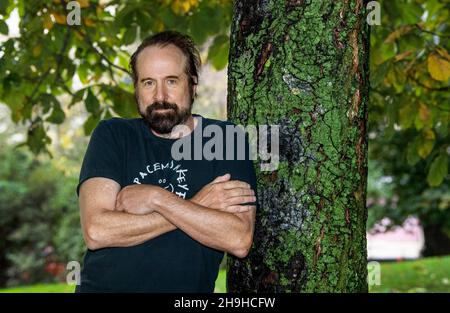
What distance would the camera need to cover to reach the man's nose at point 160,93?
2.98 metres

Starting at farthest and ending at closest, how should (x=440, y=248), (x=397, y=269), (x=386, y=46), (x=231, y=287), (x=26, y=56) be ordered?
(x=440, y=248)
(x=397, y=269)
(x=386, y=46)
(x=26, y=56)
(x=231, y=287)

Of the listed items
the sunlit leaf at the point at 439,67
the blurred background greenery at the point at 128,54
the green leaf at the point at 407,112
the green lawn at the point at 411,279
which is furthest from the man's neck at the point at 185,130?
the green lawn at the point at 411,279

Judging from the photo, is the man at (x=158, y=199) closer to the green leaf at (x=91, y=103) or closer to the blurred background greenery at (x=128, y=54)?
the blurred background greenery at (x=128, y=54)

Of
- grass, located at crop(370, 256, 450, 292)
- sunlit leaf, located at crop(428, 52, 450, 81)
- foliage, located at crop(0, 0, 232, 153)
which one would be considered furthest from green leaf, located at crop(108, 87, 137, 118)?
grass, located at crop(370, 256, 450, 292)

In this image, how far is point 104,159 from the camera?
288cm

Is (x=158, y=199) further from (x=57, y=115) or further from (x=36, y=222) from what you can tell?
(x=36, y=222)

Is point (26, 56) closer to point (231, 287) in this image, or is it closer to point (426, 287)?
point (231, 287)

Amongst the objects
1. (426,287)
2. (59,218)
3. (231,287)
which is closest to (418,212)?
(426,287)

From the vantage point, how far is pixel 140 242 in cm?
274

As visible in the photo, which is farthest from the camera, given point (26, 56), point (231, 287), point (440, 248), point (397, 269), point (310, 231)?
point (440, 248)

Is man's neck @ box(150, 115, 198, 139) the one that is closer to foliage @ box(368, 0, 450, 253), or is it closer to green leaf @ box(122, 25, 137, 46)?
foliage @ box(368, 0, 450, 253)

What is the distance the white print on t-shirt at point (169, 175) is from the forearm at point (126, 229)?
0.19m

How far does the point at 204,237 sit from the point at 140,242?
27 centimetres

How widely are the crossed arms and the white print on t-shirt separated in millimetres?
99
